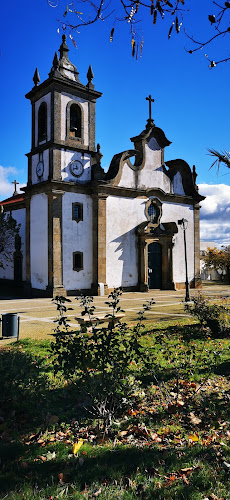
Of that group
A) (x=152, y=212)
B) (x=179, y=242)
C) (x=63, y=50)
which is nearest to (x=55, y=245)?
(x=152, y=212)

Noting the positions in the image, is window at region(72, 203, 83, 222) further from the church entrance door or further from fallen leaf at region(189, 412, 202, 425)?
fallen leaf at region(189, 412, 202, 425)

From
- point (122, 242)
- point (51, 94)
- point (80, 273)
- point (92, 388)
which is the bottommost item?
point (92, 388)

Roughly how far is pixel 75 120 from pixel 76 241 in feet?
25.4

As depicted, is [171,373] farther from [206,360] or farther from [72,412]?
[72,412]

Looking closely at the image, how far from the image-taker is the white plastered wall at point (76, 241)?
2239 centimetres

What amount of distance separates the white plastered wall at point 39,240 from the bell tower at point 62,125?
56.1 inches

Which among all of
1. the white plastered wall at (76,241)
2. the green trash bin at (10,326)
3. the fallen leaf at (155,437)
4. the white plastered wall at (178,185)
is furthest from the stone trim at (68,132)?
the fallen leaf at (155,437)

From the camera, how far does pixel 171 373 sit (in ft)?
22.6

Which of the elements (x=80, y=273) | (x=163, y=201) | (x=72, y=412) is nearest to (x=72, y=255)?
(x=80, y=273)

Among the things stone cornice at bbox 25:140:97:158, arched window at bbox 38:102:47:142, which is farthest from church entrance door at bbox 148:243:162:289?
arched window at bbox 38:102:47:142

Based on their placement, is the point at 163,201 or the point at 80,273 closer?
the point at 80,273

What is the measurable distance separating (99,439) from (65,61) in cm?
2396

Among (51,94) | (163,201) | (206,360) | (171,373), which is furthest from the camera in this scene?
(163,201)

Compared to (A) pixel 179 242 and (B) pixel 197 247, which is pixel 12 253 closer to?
(A) pixel 179 242
